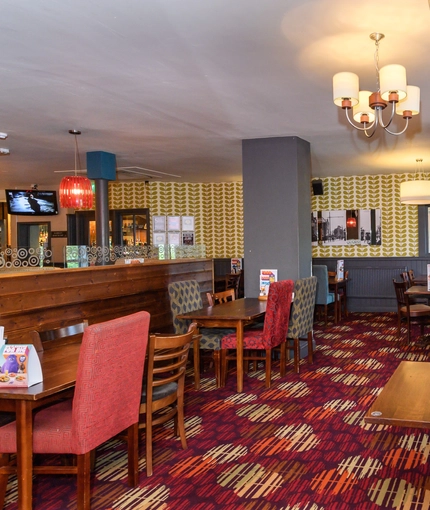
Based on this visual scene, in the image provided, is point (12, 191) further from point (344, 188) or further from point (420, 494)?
point (420, 494)

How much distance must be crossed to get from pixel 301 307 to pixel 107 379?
363 centimetres

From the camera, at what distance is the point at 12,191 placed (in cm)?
993

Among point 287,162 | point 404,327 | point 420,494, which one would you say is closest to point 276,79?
point 287,162

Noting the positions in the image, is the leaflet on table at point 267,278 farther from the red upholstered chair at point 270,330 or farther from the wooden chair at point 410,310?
the wooden chair at point 410,310

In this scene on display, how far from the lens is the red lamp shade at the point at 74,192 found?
7.11 meters

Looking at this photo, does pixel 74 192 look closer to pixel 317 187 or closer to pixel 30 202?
pixel 30 202

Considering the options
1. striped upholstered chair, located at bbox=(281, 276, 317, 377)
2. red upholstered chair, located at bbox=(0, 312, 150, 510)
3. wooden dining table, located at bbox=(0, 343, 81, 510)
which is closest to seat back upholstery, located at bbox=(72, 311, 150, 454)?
red upholstered chair, located at bbox=(0, 312, 150, 510)

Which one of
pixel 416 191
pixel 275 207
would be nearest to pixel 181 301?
pixel 275 207

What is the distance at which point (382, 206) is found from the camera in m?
11.3

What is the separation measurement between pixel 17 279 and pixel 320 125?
3.76 meters

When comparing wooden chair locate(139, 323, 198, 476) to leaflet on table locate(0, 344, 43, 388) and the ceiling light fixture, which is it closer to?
leaflet on table locate(0, 344, 43, 388)

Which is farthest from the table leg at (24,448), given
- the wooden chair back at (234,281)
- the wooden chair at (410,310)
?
the wooden chair back at (234,281)

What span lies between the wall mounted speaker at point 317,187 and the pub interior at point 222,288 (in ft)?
1.81

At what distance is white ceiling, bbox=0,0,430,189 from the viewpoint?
3.31m
